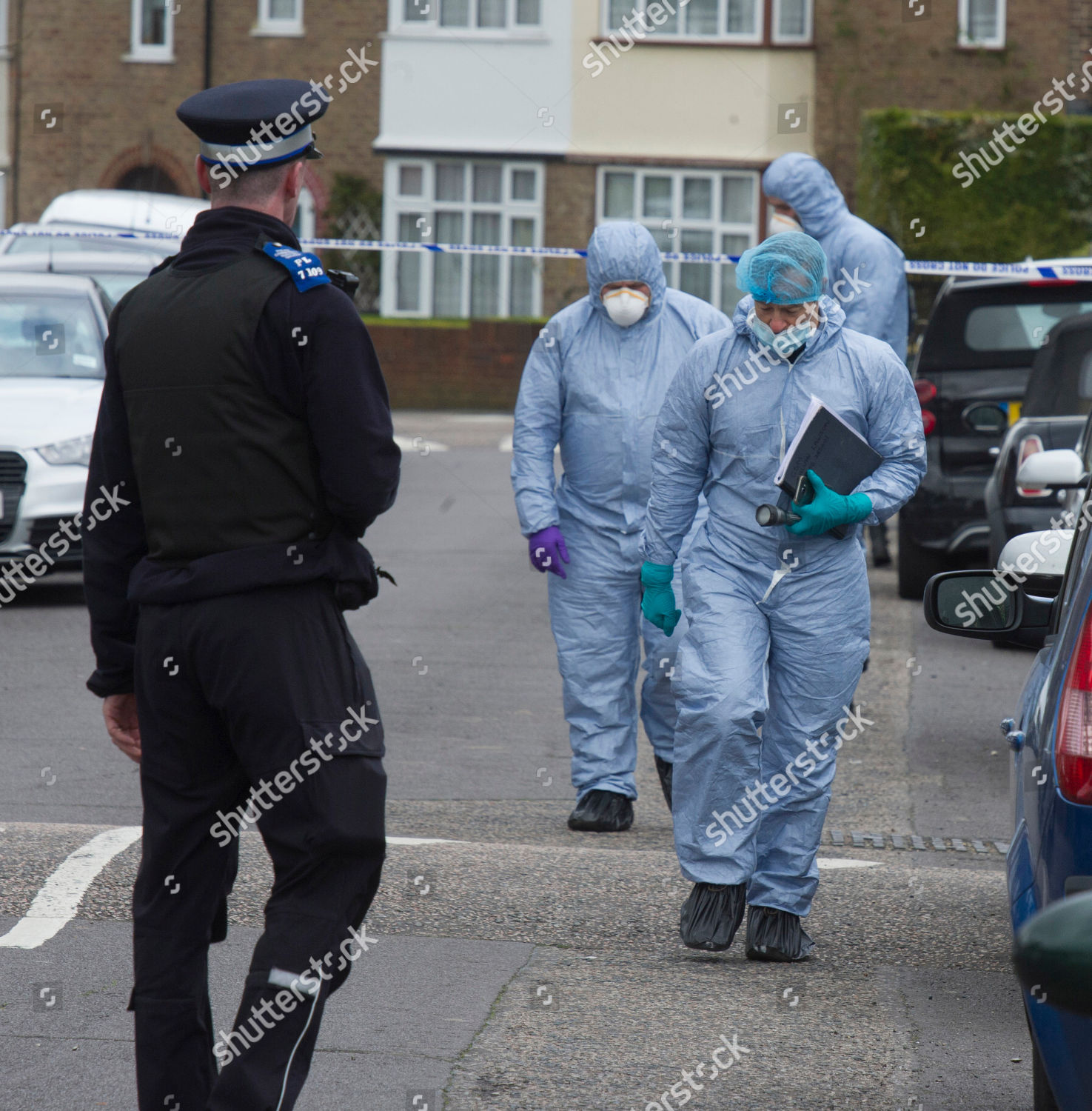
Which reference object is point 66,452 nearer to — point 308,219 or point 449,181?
point 308,219

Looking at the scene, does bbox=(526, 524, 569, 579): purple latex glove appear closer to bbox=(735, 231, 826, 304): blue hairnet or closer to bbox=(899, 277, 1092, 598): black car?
bbox=(735, 231, 826, 304): blue hairnet

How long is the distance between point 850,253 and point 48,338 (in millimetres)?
5746

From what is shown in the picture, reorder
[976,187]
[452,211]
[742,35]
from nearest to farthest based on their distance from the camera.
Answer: [976,187], [742,35], [452,211]

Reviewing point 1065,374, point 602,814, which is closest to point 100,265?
point 1065,374

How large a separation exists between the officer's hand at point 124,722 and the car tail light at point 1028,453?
22.5 ft

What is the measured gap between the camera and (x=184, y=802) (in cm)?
346

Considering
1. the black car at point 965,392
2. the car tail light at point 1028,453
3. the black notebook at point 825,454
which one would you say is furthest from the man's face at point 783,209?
the black notebook at point 825,454

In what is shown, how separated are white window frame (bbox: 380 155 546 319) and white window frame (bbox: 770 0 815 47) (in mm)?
4207

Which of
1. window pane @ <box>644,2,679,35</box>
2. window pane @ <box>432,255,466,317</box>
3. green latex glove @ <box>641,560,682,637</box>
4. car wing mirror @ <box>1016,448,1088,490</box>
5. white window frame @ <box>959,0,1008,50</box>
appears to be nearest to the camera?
green latex glove @ <box>641,560,682,637</box>

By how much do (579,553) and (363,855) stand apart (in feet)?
11.4

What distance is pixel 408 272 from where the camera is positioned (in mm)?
32469

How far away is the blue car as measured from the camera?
3.08 m

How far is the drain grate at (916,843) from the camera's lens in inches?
258

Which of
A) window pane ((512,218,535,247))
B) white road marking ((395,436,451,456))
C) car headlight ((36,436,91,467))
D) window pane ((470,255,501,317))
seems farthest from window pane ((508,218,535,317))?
car headlight ((36,436,91,467))
